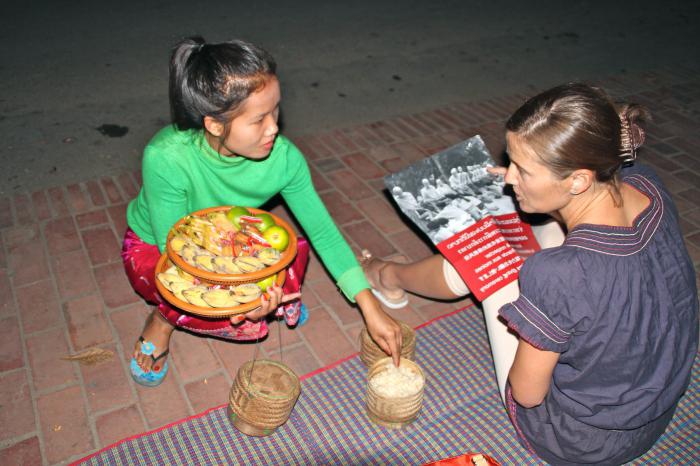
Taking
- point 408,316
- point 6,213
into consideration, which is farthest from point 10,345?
point 408,316

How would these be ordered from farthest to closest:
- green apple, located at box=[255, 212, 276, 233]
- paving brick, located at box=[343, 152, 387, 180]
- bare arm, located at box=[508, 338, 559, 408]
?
paving brick, located at box=[343, 152, 387, 180] < green apple, located at box=[255, 212, 276, 233] < bare arm, located at box=[508, 338, 559, 408]

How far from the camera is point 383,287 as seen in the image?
10.8ft

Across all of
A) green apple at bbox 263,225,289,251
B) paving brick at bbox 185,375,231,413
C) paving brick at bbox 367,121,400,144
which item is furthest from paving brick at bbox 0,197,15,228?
paving brick at bbox 367,121,400,144

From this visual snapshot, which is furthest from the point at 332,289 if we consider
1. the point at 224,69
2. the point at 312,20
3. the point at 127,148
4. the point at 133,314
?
A: the point at 312,20

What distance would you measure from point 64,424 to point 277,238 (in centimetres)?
128

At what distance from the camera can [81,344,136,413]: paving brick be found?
2.64 meters

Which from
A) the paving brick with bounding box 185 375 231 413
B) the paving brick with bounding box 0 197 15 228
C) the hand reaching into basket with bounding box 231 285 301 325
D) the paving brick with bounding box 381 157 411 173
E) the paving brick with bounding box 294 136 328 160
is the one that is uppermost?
the hand reaching into basket with bounding box 231 285 301 325

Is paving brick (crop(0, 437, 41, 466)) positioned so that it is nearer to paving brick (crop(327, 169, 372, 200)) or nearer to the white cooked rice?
the white cooked rice

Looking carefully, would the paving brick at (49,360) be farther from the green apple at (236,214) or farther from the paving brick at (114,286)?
the green apple at (236,214)

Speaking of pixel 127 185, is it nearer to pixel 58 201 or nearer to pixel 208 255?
pixel 58 201

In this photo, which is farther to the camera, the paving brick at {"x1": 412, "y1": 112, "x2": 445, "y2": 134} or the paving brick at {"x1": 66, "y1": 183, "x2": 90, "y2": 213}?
the paving brick at {"x1": 412, "y1": 112, "x2": 445, "y2": 134}

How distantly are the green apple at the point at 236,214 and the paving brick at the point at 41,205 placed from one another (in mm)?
1958

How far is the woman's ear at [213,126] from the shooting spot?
221 centimetres

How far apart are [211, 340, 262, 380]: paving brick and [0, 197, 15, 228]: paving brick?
168 centimetres
